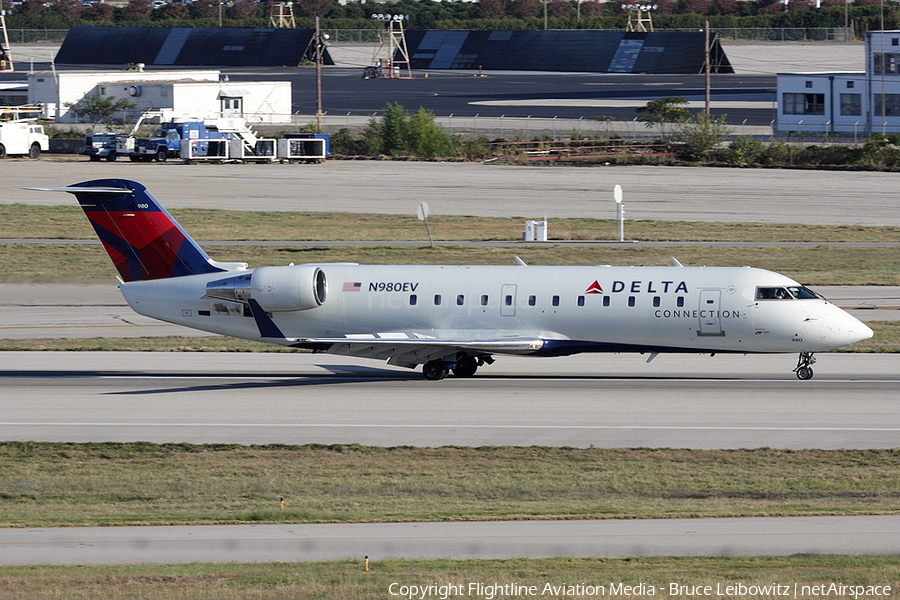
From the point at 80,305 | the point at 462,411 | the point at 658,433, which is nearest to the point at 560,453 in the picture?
the point at 658,433

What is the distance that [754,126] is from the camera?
108 metres

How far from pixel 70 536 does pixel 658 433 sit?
1300cm

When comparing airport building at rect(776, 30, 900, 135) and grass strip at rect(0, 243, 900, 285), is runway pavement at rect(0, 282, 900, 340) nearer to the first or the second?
grass strip at rect(0, 243, 900, 285)

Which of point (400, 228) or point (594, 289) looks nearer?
point (594, 289)

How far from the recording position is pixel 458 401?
28.9m

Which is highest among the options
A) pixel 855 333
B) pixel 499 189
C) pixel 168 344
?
pixel 499 189

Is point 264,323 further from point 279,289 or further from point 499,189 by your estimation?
point 499,189

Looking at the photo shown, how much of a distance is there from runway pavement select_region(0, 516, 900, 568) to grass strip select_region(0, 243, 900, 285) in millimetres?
32187

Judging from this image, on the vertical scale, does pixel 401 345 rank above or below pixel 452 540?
above

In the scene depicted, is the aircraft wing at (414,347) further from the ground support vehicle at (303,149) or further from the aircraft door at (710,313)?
the ground support vehicle at (303,149)

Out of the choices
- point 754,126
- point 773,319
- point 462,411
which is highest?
point 754,126

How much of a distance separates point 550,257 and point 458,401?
26017mm

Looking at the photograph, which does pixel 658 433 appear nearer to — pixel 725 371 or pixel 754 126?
pixel 725 371

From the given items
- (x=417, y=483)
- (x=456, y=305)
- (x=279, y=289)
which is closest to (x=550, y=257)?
(x=456, y=305)
